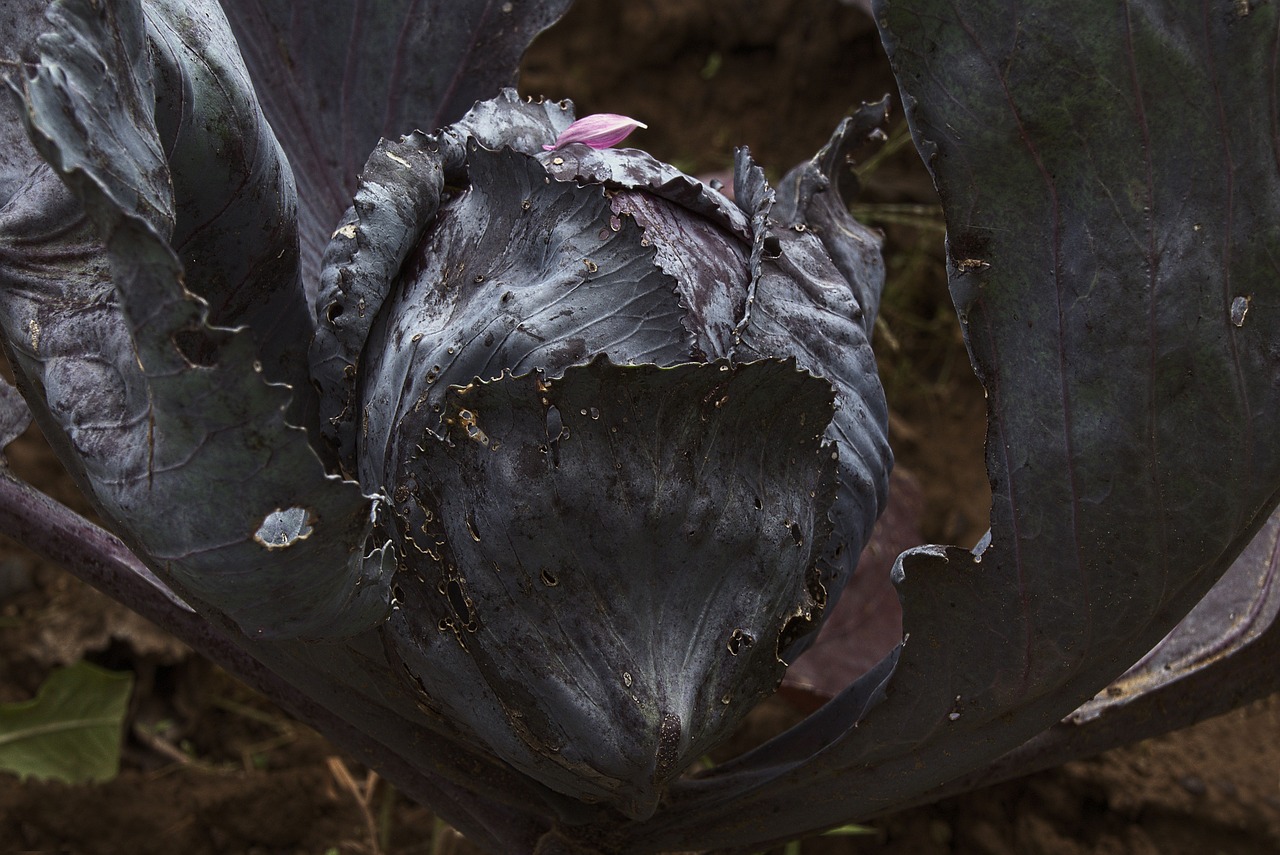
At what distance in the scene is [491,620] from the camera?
931 mm

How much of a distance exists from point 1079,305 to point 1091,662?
30cm

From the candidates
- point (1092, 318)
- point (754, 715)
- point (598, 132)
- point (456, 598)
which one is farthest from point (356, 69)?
point (754, 715)

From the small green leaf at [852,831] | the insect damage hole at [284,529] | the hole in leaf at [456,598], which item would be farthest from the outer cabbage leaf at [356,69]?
the small green leaf at [852,831]

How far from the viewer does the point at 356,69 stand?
1396 millimetres

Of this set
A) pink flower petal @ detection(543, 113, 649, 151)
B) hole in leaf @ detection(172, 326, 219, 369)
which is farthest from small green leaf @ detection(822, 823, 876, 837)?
hole in leaf @ detection(172, 326, 219, 369)

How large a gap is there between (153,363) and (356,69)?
30.0 inches

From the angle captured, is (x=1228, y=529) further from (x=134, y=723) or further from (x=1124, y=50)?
Answer: (x=134, y=723)

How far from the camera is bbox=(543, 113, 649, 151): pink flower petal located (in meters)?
1.08

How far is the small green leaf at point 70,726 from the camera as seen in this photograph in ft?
5.32

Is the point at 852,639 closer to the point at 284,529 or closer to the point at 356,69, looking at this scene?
the point at 356,69

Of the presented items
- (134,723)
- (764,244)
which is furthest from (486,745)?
(134,723)

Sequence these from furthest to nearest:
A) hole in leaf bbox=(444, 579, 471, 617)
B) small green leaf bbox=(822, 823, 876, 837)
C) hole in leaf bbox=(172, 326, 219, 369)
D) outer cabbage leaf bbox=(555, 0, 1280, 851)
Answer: small green leaf bbox=(822, 823, 876, 837), hole in leaf bbox=(444, 579, 471, 617), outer cabbage leaf bbox=(555, 0, 1280, 851), hole in leaf bbox=(172, 326, 219, 369)

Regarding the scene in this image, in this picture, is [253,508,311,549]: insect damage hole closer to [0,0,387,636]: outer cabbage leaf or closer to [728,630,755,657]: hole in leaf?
[0,0,387,636]: outer cabbage leaf

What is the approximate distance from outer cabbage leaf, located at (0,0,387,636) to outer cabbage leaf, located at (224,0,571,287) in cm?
40
